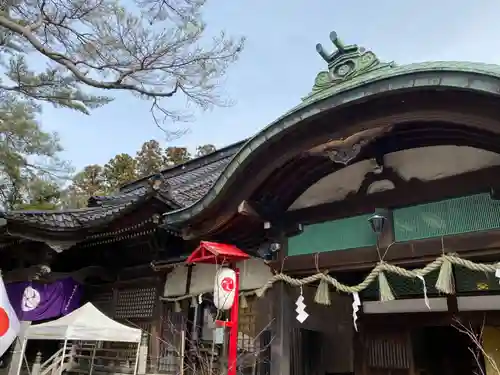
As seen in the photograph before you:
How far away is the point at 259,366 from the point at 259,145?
367 centimetres

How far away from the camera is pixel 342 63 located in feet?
19.8

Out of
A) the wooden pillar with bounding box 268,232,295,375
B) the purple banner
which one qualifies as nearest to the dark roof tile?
the purple banner

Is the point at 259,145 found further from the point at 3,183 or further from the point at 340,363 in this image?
the point at 3,183

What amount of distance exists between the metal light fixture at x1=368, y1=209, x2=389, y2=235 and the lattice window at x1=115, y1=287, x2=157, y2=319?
5.64 metres

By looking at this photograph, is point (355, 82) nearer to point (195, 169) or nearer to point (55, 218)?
point (55, 218)

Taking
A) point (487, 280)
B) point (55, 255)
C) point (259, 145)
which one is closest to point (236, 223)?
point (259, 145)

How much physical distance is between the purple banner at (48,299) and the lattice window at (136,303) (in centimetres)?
150

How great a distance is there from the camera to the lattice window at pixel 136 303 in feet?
31.6

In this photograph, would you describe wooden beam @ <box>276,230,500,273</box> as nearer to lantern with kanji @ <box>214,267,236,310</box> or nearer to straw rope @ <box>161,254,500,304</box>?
straw rope @ <box>161,254,500,304</box>

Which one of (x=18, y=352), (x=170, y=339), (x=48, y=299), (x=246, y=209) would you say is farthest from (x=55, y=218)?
(x=246, y=209)

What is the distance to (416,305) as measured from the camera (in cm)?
839

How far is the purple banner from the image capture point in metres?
10.7

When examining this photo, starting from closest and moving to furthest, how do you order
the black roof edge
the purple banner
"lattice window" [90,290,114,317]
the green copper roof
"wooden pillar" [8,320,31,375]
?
the green copper roof → "wooden pillar" [8,320,31,375] → "lattice window" [90,290,114,317] → the purple banner → the black roof edge

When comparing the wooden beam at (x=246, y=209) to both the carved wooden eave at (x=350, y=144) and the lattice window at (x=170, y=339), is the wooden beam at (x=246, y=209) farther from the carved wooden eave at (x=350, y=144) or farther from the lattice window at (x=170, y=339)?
the lattice window at (x=170, y=339)
